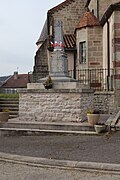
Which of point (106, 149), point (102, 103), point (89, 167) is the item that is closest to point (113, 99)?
point (102, 103)

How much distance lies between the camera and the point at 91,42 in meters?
Answer: 21.2

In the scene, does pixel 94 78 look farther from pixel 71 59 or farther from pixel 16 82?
pixel 16 82

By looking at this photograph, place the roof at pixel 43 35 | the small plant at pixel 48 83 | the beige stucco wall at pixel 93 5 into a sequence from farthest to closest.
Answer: the roof at pixel 43 35, the beige stucco wall at pixel 93 5, the small plant at pixel 48 83

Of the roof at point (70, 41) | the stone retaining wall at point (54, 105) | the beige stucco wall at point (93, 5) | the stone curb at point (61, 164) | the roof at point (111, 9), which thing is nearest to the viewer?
the stone curb at point (61, 164)

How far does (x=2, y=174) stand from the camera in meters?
6.38

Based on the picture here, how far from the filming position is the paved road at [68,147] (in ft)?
25.4

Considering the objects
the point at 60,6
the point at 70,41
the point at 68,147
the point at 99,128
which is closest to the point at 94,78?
the point at 70,41

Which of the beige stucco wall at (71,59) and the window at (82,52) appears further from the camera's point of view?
the beige stucco wall at (71,59)

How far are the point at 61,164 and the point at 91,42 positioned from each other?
600 inches

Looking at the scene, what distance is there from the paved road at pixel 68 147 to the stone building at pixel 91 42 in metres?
7.21

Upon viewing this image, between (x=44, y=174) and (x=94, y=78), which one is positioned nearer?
(x=44, y=174)

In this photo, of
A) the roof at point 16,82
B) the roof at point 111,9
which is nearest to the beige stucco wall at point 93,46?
the roof at point 111,9

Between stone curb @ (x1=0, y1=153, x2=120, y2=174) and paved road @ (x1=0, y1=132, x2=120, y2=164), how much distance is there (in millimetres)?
524

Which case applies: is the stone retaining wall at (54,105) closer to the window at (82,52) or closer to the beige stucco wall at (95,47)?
the beige stucco wall at (95,47)
